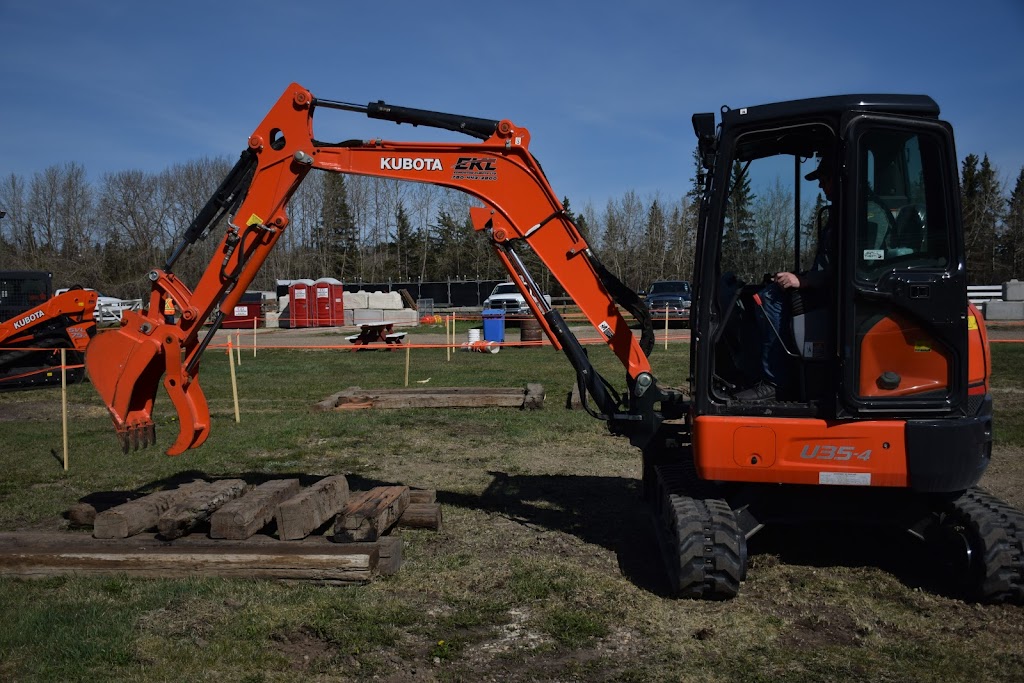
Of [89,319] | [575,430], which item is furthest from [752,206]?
[89,319]

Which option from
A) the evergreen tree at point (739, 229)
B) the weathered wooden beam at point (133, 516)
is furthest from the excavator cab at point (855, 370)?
the weathered wooden beam at point (133, 516)

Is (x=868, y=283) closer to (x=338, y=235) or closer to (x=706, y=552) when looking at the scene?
(x=706, y=552)

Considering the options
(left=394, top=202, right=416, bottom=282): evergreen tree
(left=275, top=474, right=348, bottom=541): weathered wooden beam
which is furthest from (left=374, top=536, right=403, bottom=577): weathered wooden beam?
(left=394, top=202, right=416, bottom=282): evergreen tree

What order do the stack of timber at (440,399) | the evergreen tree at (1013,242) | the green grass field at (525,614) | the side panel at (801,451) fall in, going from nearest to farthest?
the green grass field at (525,614) < the side panel at (801,451) < the stack of timber at (440,399) < the evergreen tree at (1013,242)

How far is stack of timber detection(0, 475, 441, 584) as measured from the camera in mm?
5656

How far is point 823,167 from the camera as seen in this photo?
5.75 m

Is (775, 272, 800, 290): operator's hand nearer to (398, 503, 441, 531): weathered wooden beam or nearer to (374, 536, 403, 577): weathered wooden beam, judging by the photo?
(374, 536, 403, 577): weathered wooden beam

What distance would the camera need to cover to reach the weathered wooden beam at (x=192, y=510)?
5.98m

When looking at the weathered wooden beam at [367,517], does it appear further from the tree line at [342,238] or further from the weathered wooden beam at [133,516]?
the tree line at [342,238]

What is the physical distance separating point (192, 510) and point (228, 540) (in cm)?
40

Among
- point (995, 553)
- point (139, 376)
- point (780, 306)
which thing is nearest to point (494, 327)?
point (139, 376)

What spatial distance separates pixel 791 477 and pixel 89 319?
1581cm

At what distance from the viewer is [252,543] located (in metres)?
5.91

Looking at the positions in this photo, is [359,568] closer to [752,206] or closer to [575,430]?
[752,206]
